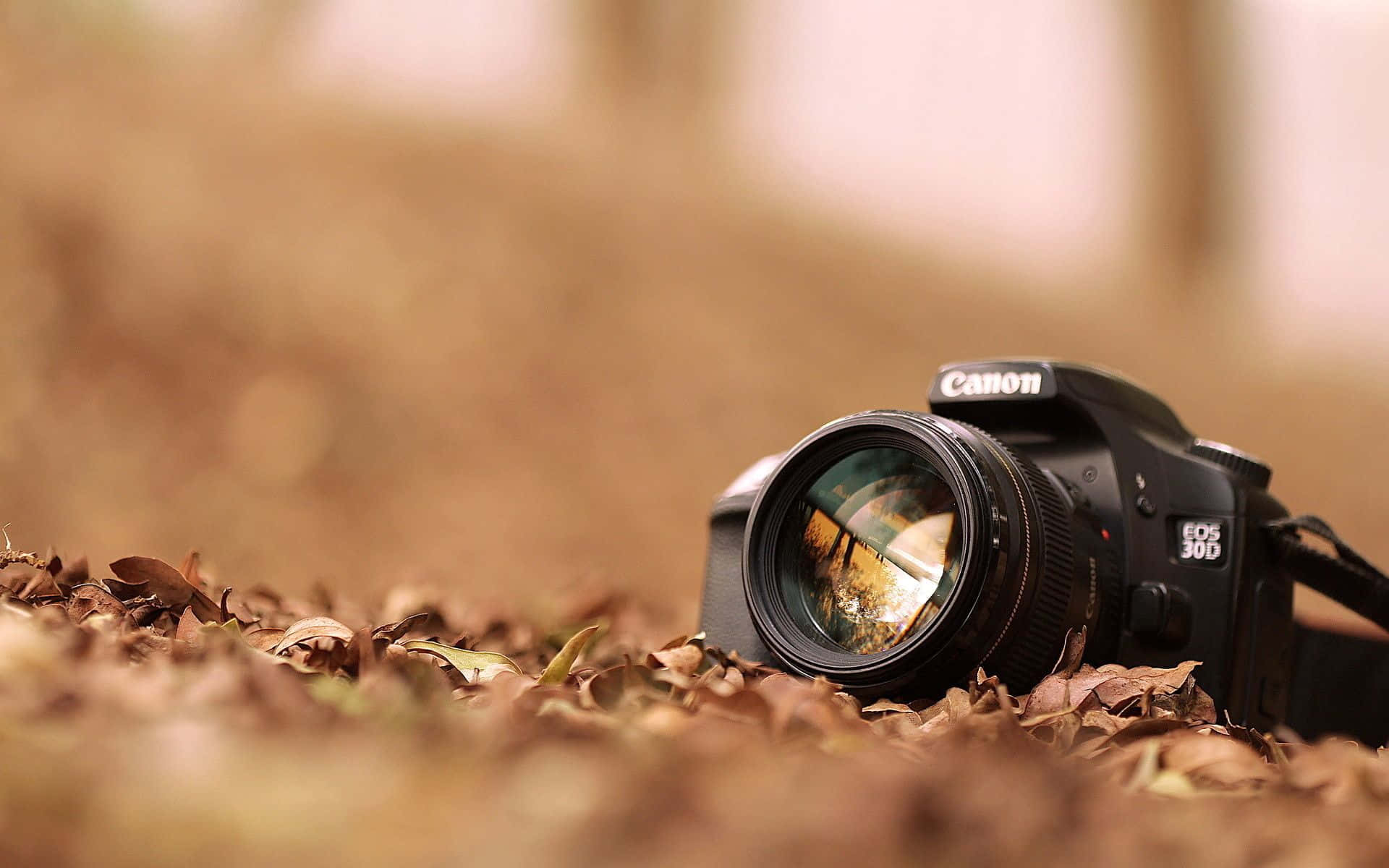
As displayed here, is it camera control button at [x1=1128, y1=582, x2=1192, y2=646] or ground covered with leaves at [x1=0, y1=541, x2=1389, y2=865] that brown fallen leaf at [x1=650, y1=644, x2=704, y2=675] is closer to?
ground covered with leaves at [x1=0, y1=541, x2=1389, y2=865]

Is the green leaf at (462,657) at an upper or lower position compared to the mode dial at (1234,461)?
lower

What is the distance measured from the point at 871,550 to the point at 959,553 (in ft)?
0.23

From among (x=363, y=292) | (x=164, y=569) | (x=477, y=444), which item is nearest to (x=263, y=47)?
(x=363, y=292)

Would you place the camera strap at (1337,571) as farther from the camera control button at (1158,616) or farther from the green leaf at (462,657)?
the green leaf at (462,657)

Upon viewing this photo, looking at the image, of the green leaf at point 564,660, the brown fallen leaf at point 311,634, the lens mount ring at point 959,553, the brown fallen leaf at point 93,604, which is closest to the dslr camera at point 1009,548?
the lens mount ring at point 959,553

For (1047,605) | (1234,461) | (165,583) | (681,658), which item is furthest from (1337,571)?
(165,583)

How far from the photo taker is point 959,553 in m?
0.70

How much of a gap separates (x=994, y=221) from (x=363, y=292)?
119cm

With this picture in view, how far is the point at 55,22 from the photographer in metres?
1.52

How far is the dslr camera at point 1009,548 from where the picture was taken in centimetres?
68

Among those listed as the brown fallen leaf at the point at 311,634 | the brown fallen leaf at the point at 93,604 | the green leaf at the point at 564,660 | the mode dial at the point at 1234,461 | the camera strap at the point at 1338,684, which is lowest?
the camera strap at the point at 1338,684

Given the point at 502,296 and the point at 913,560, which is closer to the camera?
the point at 913,560

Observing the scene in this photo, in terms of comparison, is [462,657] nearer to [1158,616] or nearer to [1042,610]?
[1042,610]

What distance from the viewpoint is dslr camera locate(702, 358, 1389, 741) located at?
2.24ft
